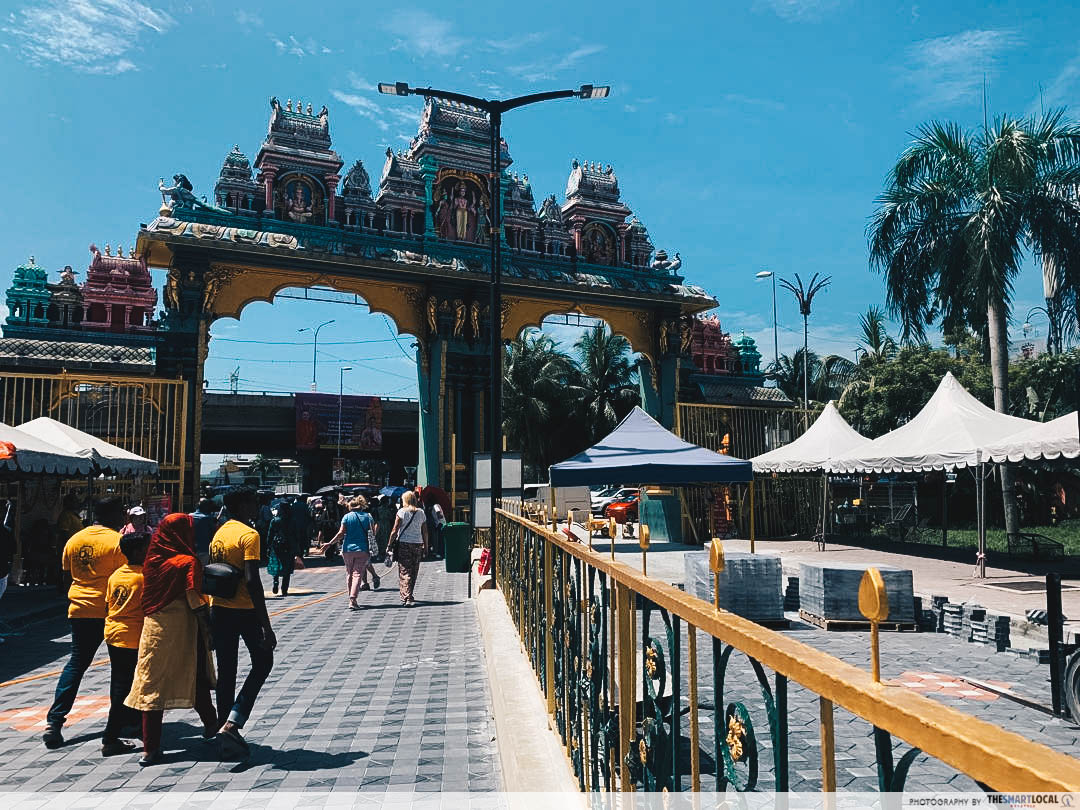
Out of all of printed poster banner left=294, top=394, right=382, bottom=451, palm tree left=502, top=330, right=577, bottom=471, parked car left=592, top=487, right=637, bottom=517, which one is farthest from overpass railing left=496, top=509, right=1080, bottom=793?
printed poster banner left=294, top=394, right=382, bottom=451

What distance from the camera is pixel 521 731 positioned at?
15.4ft

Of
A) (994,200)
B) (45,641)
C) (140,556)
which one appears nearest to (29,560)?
(45,641)

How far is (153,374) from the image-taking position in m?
19.2

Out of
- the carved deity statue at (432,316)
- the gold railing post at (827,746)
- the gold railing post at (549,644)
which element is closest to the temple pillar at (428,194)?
the carved deity statue at (432,316)

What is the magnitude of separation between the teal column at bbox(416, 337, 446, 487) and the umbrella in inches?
32.7

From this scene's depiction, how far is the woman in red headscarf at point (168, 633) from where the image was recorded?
5.05m

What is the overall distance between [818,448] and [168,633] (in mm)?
16413

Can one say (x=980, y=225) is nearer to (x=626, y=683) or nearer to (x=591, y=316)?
(x=591, y=316)

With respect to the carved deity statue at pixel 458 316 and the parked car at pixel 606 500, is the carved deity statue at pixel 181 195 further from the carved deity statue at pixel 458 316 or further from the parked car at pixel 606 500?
the parked car at pixel 606 500

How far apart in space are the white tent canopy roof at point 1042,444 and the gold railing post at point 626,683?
36.0 ft

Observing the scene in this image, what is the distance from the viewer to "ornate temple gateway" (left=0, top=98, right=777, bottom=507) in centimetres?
1917

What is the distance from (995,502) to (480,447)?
18257mm

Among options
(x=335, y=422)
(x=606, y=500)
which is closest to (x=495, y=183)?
(x=606, y=500)

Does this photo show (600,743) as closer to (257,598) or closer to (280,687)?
(257,598)
